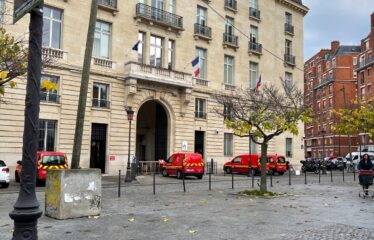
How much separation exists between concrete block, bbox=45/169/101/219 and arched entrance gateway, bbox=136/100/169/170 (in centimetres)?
2327

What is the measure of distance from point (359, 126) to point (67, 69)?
2149 cm

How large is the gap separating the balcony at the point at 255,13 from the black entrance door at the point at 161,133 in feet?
47.6

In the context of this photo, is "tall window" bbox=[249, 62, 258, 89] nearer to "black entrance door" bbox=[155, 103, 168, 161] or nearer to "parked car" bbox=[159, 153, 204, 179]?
"black entrance door" bbox=[155, 103, 168, 161]

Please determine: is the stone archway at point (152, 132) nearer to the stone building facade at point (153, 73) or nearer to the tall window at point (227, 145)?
the stone building facade at point (153, 73)

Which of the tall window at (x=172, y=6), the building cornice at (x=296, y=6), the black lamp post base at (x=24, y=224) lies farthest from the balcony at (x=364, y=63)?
the black lamp post base at (x=24, y=224)

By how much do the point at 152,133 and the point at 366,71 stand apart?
51.7 meters

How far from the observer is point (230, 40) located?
3884cm

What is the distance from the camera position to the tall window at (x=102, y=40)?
29.5 metres

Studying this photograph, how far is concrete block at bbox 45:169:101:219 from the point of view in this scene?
985cm

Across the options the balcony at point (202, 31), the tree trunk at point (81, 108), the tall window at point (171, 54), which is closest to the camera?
the tree trunk at point (81, 108)

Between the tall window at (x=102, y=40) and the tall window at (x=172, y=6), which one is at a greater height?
the tall window at (x=172, y=6)

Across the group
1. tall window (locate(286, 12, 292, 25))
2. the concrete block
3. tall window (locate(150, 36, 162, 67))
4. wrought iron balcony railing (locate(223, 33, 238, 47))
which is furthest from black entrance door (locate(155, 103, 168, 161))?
the concrete block

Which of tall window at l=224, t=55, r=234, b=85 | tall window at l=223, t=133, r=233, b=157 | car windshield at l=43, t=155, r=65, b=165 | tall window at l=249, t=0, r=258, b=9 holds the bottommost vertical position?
car windshield at l=43, t=155, r=65, b=165

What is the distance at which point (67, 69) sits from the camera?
27.1 metres
